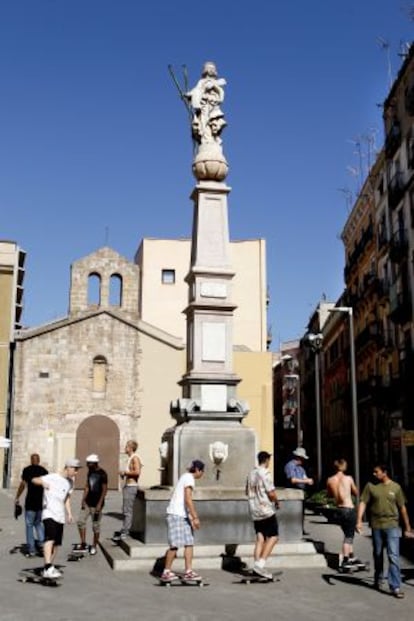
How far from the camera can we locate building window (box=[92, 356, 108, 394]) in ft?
111

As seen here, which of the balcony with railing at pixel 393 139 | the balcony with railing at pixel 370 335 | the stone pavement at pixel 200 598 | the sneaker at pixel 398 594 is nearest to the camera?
the stone pavement at pixel 200 598

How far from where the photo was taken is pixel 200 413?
1129cm

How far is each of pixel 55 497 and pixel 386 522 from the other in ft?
13.5

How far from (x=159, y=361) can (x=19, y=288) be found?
323 inches

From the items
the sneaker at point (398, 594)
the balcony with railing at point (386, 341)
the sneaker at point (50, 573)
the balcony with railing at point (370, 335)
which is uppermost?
the balcony with railing at point (370, 335)

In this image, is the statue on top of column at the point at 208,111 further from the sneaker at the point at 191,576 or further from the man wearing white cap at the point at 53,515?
the sneaker at the point at 191,576

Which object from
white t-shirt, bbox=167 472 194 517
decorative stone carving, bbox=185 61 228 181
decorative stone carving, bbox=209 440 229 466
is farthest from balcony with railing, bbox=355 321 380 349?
white t-shirt, bbox=167 472 194 517

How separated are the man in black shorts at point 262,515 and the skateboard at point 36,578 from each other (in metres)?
2.48

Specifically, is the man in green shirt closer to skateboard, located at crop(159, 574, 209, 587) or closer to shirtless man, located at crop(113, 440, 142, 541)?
skateboard, located at crop(159, 574, 209, 587)

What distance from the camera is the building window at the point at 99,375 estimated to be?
3372cm

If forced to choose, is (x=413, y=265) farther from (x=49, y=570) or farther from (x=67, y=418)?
(x=49, y=570)

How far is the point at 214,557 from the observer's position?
10.0 m

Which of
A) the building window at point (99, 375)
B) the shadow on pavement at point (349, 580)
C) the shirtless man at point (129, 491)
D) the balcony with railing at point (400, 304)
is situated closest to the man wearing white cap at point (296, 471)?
the shirtless man at point (129, 491)

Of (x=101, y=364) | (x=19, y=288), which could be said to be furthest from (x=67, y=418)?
(x=19, y=288)
